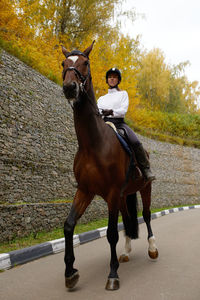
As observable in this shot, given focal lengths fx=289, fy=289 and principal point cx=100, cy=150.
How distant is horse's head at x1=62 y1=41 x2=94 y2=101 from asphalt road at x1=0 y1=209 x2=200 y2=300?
88.5 inches

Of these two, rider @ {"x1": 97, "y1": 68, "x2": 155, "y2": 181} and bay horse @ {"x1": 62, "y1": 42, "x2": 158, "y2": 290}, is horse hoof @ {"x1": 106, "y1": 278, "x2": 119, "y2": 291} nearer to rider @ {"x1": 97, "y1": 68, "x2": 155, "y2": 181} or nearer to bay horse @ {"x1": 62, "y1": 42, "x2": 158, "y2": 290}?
bay horse @ {"x1": 62, "y1": 42, "x2": 158, "y2": 290}

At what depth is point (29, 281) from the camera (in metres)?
3.83

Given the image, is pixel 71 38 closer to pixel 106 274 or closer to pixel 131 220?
pixel 131 220

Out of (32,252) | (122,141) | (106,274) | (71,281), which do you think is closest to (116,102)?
(122,141)

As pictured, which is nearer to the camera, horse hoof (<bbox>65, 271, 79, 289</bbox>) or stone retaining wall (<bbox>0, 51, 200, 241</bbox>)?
horse hoof (<bbox>65, 271, 79, 289</bbox>)

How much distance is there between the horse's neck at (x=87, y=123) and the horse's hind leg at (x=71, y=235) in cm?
68

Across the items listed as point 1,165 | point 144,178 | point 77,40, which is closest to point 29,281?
point 144,178

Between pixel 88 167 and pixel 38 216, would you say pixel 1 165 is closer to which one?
pixel 38 216

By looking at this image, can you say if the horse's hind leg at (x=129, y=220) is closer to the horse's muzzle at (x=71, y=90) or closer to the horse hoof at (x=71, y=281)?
the horse hoof at (x=71, y=281)

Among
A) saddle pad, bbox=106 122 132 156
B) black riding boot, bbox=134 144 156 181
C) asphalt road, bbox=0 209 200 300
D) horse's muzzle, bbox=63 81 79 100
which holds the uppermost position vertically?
horse's muzzle, bbox=63 81 79 100

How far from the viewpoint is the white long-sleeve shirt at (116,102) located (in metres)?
4.60

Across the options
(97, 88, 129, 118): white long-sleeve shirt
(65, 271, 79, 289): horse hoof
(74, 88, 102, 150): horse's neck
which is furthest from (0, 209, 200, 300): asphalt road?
(97, 88, 129, 118): white long-sleeve shirt

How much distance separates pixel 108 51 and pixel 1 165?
12400 millimetres

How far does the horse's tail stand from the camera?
5172 mm
